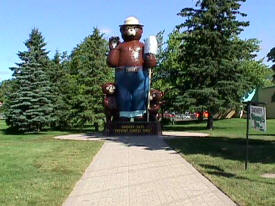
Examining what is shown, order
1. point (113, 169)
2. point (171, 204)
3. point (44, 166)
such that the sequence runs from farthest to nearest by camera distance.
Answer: point (44, 166)
point (113, 169)
point (171, 204)

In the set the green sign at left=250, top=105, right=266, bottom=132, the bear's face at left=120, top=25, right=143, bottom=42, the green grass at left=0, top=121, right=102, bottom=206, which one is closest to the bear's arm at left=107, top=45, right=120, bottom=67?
the bear's face at left=120, top=25, right=143, bottom=42

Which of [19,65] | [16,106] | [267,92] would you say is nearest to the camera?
[16,106]

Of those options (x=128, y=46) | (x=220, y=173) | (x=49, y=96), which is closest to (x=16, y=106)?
(x=49, y=96)

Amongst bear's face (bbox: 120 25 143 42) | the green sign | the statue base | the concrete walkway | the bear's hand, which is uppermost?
bear's face (bbox: 120 25 143 42)

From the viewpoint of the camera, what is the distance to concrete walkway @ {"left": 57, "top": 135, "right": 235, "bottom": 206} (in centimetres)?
666

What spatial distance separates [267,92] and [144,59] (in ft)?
104

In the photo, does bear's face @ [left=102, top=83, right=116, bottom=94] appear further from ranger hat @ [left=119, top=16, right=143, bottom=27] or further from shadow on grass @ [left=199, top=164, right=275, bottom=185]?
shadow on grass @ [left=199, top=164, right=275, bottom=185]

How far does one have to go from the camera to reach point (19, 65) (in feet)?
83.9

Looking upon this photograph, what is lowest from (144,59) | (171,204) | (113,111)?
(171,204)

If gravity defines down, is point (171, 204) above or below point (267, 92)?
below

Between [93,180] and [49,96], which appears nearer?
[93,180]

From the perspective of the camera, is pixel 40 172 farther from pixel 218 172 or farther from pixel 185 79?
pixel 185 79

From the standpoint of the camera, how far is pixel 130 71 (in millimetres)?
19656

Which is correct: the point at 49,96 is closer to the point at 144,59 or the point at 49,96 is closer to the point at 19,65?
the point at 19,65
